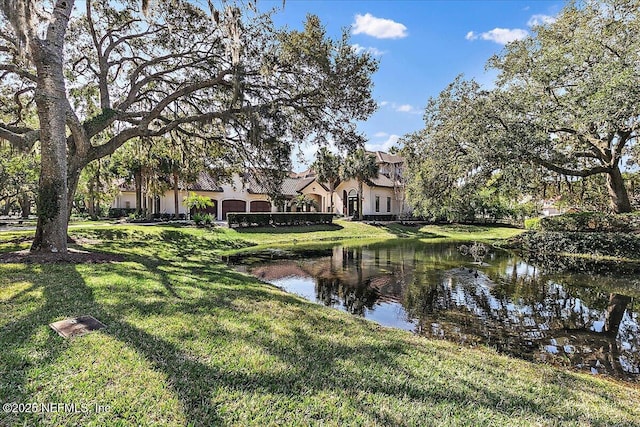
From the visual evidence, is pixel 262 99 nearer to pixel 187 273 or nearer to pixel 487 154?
pixel 187 273

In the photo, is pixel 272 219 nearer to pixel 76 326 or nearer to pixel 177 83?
pixel 177 83

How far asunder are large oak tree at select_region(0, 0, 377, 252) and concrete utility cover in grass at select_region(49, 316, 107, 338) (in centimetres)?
590

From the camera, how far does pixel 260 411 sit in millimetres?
2742

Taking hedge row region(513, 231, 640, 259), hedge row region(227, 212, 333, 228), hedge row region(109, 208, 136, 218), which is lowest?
hedge row region(513, 231, 640, 259)

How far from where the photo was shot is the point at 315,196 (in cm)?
4288

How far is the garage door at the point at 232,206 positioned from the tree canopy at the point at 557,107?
2515 centimetres

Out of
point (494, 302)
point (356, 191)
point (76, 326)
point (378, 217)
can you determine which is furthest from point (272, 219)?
point (76, 326)

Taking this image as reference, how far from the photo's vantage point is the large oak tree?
8.70m

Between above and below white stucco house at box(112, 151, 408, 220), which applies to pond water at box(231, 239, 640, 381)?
below

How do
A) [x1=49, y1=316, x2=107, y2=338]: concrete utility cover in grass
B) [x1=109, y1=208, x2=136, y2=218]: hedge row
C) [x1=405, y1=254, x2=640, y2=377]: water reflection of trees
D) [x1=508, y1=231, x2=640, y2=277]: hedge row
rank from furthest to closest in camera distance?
[x1=109, y1=208, x2=136, y2=218]: hedge row < [x1=508, y1=231, x2=640, y2=277]: hedge row < [x1=405, y1=254, x2=640, y2=377]: water reflection of trees < [x1=49, y1=316, x2=107, y2=338]: concrete utility cover in grass

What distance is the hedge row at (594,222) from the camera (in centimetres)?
1583

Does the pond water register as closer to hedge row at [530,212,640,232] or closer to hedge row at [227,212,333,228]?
hedge row at [530,212,640,232]

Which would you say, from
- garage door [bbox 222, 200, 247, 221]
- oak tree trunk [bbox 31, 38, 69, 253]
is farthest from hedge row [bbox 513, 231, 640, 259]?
garage door [bbox 222, 200, 247, 221]

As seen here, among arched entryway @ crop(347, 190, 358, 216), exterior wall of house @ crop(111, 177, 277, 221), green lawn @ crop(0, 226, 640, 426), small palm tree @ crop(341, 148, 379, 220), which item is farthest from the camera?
arched entryway @ crop(347, 190, 358, 216)
